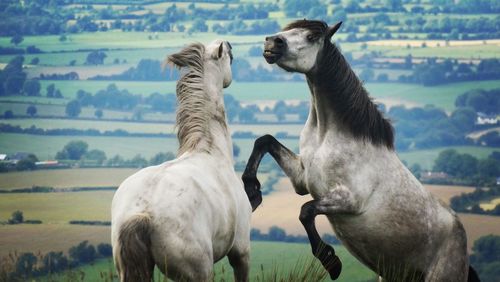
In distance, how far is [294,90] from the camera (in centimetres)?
9244

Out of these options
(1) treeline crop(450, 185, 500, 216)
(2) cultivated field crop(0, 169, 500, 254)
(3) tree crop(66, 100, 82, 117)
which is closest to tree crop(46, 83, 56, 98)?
(3) tree crop(66, 100, 82, 117)

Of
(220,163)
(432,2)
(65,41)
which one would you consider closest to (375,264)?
(220,163)

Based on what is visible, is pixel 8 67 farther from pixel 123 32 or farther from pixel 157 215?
pixel 157 215

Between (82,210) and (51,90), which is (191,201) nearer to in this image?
(82,210)

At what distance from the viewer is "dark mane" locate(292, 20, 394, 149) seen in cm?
1197

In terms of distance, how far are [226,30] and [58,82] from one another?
781 inches

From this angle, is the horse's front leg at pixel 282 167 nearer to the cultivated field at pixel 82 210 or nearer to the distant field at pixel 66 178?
the cultivated field at pixel 82 210

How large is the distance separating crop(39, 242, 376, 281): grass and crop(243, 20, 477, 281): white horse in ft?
1.86

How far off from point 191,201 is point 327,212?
9.31ft

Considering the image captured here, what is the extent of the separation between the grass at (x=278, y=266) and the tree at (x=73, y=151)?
2850 centimetres

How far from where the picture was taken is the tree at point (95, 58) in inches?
3798

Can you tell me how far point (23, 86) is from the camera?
9275cm

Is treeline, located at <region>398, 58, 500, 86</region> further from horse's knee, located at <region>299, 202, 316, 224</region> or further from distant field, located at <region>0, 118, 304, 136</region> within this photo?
horse's knee, located at <region>299, 202, 316, 224</region>

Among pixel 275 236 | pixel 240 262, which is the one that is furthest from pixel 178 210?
pixel 275 236
